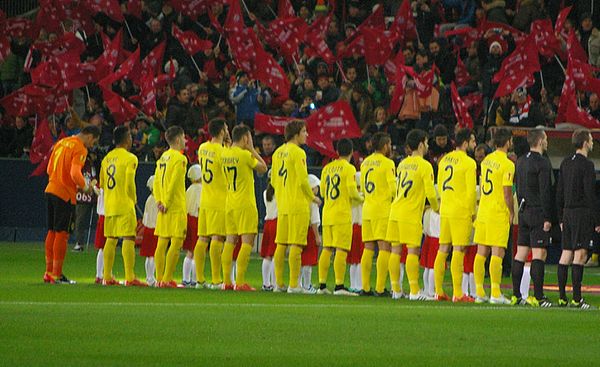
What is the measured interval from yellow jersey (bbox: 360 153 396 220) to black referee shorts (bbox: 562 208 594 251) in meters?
2.90

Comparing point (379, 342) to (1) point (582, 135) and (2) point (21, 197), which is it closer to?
(1) point (582, 135)

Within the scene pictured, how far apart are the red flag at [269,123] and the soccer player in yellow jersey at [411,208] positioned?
1182 centimetres

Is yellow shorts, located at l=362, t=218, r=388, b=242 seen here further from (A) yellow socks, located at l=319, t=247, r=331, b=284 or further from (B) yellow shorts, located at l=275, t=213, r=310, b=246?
(B) yellow shorts, located at l=275, t=213, r=310, b=246

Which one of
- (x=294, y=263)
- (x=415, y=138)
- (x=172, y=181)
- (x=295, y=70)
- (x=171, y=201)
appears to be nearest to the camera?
(x=415, y=138)

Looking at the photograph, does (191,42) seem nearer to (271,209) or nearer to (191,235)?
(191,235)

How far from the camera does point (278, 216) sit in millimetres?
21906

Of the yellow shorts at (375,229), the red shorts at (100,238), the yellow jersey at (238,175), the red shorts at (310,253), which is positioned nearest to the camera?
the yellow shorts at (375,229)

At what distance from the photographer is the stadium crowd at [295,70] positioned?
32.8m

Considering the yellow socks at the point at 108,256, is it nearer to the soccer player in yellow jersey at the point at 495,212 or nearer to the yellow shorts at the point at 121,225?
the yellow shorts at the point at 121,225

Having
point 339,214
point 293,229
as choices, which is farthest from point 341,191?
point 293,229

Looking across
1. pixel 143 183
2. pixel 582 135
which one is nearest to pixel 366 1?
pixel 143 183

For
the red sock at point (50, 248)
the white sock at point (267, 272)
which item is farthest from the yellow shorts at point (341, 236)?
the red sock at point (50, 248)

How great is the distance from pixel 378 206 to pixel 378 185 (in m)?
0.30

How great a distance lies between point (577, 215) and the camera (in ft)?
64.2
